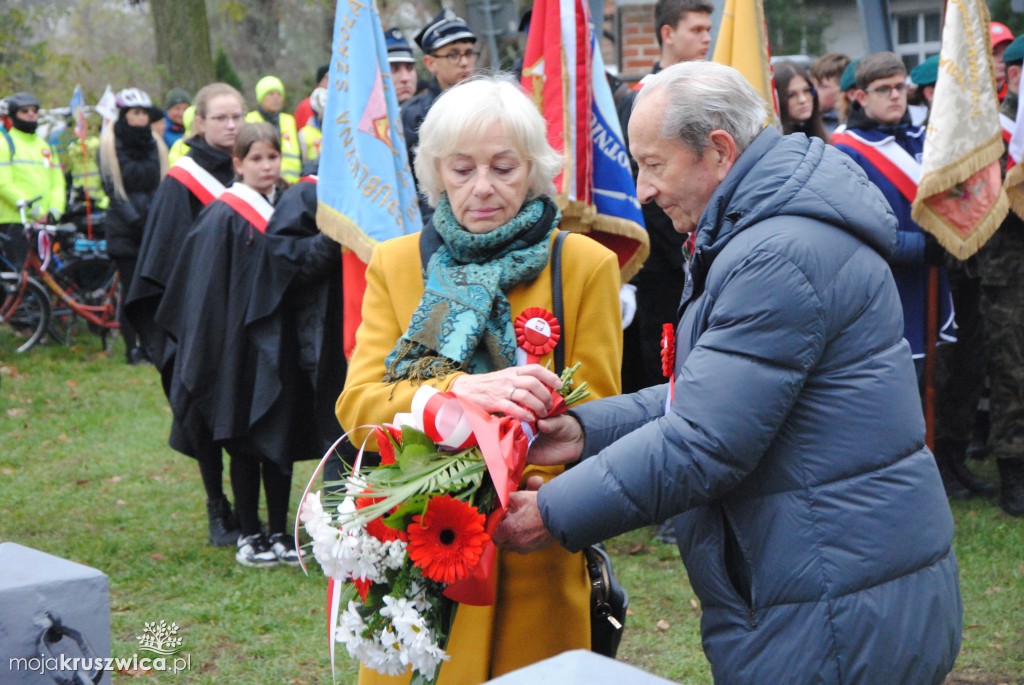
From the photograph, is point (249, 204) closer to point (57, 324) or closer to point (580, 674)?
point (580, 674)

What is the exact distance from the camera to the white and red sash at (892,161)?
18.7ft

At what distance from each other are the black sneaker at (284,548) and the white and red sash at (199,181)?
1.91 meters

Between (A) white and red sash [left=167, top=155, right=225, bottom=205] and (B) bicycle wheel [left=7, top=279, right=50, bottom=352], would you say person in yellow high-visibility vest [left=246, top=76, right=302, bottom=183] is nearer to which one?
(B) bicycle wheel [left=7, top=279, right=50, bottom=352]

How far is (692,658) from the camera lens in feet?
14.4

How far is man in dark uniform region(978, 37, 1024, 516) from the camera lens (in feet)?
19.8

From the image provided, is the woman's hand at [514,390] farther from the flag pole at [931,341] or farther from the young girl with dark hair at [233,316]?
the flag pole at [931,341]

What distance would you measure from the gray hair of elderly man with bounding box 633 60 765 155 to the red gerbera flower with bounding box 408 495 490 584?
2.87ft

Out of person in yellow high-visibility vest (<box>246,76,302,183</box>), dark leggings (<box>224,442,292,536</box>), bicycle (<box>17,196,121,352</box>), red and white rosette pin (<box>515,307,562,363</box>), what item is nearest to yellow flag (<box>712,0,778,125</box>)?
dark leggings (<box>224,442,292,536</box>)

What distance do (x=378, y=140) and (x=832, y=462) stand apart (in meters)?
3.40

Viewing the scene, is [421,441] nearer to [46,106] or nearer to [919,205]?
[919,205]

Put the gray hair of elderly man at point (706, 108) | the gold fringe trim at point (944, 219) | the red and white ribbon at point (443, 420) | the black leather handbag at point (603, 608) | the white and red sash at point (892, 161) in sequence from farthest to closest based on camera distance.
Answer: the white and red sash at point (892, 161) → the gold fringe trim at point (944, 219) → the black leather handbag at point (603, 608) → the red and white ribbon at point (443, 420) → the gray hair of elderly man at point (706, 108)

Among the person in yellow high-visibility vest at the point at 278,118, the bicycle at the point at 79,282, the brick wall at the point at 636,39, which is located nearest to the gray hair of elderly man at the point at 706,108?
the person in yellow high-visibility vest at the point at 278,118

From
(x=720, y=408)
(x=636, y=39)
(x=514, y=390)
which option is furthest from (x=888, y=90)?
(x=636, y=39)

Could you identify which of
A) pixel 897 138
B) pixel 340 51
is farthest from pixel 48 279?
pixel 897 138
